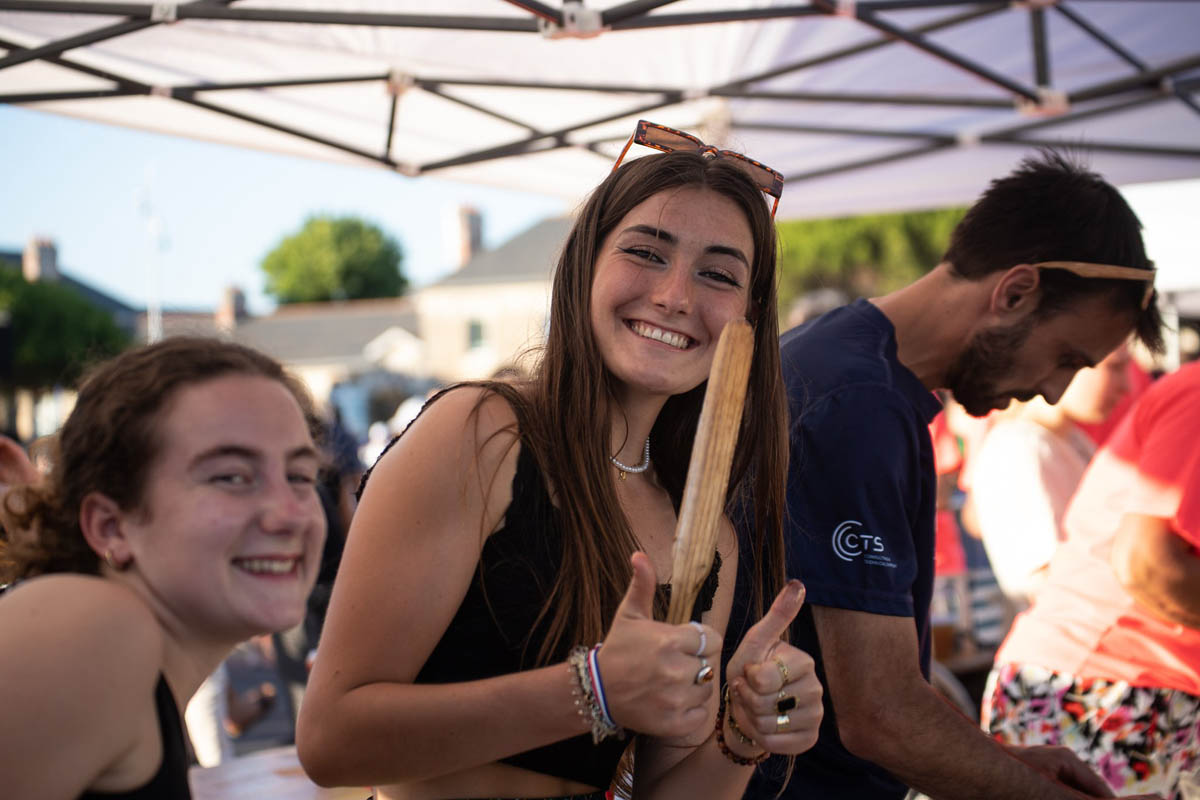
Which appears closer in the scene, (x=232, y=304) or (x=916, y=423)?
(x=916, y=423)

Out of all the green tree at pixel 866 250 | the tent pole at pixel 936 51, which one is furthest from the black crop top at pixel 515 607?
the green tree at pixel 866 250

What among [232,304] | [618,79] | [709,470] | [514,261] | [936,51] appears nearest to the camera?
[709,470]

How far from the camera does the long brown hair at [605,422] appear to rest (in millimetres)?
1495

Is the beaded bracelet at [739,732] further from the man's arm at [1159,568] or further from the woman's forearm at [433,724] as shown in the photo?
the man's arm at [1159,568]

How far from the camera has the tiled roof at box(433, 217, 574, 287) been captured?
55500 millimetres

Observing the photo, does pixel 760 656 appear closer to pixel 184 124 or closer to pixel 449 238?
pixel 184 124

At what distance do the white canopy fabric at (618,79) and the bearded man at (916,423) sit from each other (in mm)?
1332

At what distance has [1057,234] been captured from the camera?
230 cm

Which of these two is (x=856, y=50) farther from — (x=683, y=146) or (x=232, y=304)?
(x=232, y=304)

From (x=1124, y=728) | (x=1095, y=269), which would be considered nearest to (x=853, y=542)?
(x=1095, y=269)

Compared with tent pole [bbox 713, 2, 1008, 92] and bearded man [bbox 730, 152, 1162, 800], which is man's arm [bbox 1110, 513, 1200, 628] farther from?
tent pole [bbox 713, 2, 1008, 92]

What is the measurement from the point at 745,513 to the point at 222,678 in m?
4.17

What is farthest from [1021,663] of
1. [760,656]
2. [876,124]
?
[876,124]

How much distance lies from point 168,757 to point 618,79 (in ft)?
12.5
